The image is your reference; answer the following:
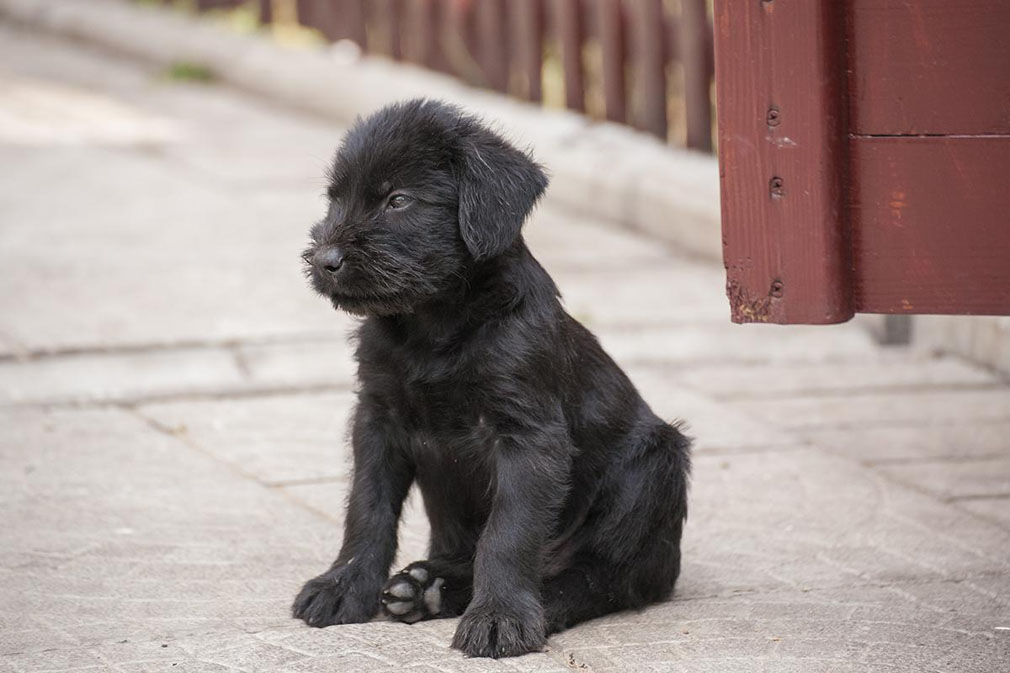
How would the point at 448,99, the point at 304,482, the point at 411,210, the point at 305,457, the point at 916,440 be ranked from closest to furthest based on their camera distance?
the point at 411,210 < the point at 304,482 < the point at 305,457 < the point at 916,440 < the point at 448,99

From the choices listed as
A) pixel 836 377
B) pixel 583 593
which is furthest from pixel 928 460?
pixel 583 593

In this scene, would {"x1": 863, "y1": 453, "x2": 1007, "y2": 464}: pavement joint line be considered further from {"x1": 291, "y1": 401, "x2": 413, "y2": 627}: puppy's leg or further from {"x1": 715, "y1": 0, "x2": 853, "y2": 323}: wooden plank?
{"x1": 291, "y1": 401, "x2": 413, "y2": 627}: puppy's leg

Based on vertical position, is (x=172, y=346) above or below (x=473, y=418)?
below

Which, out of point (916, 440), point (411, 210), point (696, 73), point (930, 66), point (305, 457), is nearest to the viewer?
point (930, 66)

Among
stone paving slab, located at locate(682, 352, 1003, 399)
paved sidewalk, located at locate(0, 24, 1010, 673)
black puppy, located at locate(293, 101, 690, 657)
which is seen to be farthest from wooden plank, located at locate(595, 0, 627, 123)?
black puppy, located at locate(293, 101, 690, 657)

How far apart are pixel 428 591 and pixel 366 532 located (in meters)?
0.20

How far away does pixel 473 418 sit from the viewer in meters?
3.49

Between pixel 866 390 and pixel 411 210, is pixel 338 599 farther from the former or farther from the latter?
pixel 866 390

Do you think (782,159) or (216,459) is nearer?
(782,159)

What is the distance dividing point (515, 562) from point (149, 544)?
1.20 meters

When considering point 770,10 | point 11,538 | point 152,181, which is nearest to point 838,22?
point 770,10

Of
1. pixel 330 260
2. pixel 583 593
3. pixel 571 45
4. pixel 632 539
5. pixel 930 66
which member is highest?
pixel 930 66

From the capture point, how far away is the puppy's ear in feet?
11.3

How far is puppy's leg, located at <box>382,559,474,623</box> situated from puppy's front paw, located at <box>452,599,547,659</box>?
0.21m
